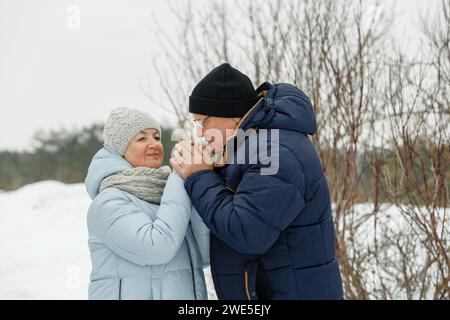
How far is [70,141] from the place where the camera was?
12648 millimetres

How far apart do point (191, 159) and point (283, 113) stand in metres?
0.36

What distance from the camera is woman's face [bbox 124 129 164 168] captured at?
216cm

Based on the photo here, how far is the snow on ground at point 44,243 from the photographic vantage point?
24.0ft

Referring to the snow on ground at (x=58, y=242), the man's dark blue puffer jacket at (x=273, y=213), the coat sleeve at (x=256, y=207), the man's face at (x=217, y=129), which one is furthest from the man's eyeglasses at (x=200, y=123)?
the snow on ground at (x=58, y=242)

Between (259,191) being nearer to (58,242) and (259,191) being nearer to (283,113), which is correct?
(283,113)

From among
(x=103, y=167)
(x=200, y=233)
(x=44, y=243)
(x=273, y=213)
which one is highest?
(x=103, y=167)

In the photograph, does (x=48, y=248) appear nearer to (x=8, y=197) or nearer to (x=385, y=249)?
(x=8, y=197)

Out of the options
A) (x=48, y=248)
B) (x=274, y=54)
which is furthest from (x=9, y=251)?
(x=274, y=54)

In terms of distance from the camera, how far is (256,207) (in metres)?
1.82

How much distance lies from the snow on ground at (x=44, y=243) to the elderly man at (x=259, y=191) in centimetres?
471

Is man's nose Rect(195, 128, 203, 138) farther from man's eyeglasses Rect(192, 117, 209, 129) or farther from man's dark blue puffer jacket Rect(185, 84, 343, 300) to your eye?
man's dark blue puffer jacket Rect(185, 84, 343, 300)

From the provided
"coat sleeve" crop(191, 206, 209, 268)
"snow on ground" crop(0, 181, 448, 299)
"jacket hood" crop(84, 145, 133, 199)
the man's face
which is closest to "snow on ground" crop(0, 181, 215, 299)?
"snow on ground" crop(0, 181, 448, 299)

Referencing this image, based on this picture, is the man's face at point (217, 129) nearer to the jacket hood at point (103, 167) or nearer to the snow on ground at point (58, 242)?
the jacket hood at point (103, 167)

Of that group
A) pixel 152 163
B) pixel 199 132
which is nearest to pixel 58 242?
pixel 152 163
